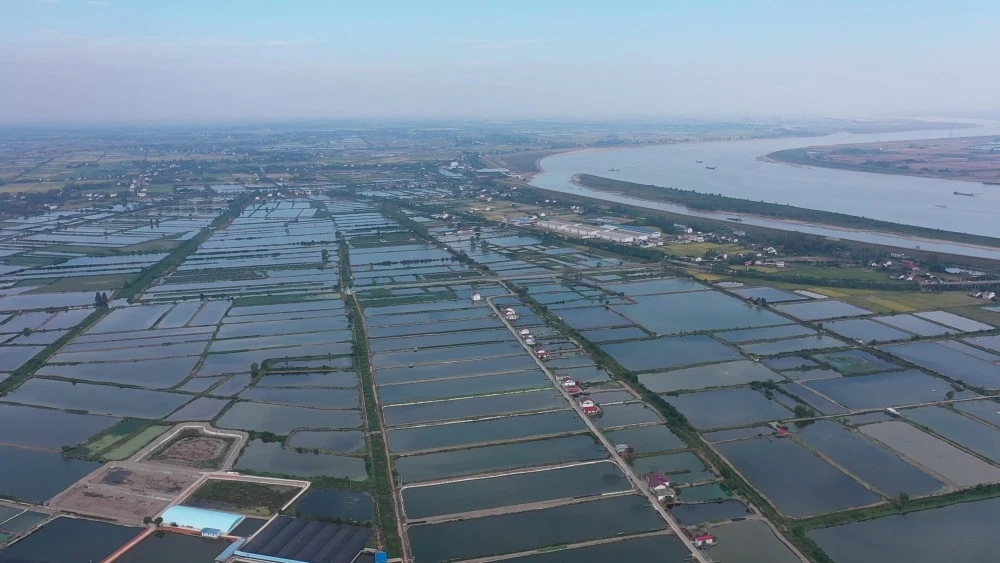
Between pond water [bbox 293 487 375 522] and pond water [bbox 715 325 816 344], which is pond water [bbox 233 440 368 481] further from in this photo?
pond water [bbox 715 325 816 344]

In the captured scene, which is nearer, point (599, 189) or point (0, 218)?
point (0, 218)

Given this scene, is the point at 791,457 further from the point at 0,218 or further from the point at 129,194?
the point at 129,194

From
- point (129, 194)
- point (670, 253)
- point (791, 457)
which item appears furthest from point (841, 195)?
point (129, 194)

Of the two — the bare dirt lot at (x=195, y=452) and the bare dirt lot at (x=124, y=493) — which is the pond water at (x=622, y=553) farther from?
the bare dirt lot at (x=195, y=452)

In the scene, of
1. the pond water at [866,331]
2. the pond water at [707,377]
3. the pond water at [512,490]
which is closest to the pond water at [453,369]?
the pond water at [707,377]

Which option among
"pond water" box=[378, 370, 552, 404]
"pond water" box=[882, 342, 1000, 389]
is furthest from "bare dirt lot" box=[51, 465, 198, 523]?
"pond water" box=[882, 342, 1000, 389]

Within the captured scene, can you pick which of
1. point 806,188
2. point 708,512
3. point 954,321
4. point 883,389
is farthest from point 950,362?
point 806,188
